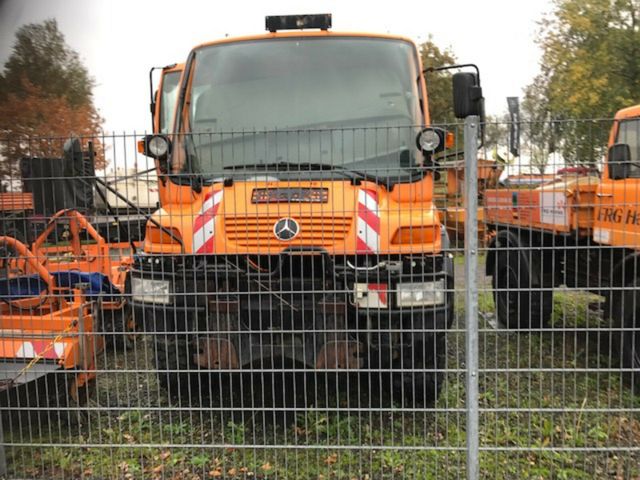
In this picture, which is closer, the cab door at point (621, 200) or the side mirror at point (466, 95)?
the side mirror at point (466, 95)

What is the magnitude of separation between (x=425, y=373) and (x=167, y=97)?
11.6ft

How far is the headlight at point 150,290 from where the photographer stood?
3.36 meters

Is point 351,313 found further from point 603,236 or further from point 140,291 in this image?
point 603,236

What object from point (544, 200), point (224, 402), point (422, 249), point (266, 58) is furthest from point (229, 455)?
point (544, 200)

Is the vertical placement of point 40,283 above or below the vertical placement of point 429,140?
below

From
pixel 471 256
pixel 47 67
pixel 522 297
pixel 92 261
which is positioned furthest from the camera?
pixel 47 67

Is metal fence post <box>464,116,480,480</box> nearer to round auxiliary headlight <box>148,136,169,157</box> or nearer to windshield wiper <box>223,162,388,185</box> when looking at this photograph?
windshield wiper <box>223,162,388,185</box>

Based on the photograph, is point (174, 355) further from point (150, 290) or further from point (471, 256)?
point (471, 256)

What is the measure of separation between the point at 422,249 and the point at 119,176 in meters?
1.82

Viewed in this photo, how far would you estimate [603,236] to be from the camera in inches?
190

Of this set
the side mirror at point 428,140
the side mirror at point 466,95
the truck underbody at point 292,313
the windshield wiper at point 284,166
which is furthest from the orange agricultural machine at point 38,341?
the side mirror at point 466,95

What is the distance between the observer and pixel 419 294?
10.7 feet

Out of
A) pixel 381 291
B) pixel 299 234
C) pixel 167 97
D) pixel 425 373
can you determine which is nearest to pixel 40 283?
pixel 167 97

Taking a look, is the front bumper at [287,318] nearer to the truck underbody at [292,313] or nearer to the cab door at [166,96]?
the truck underbody at [292,313]
